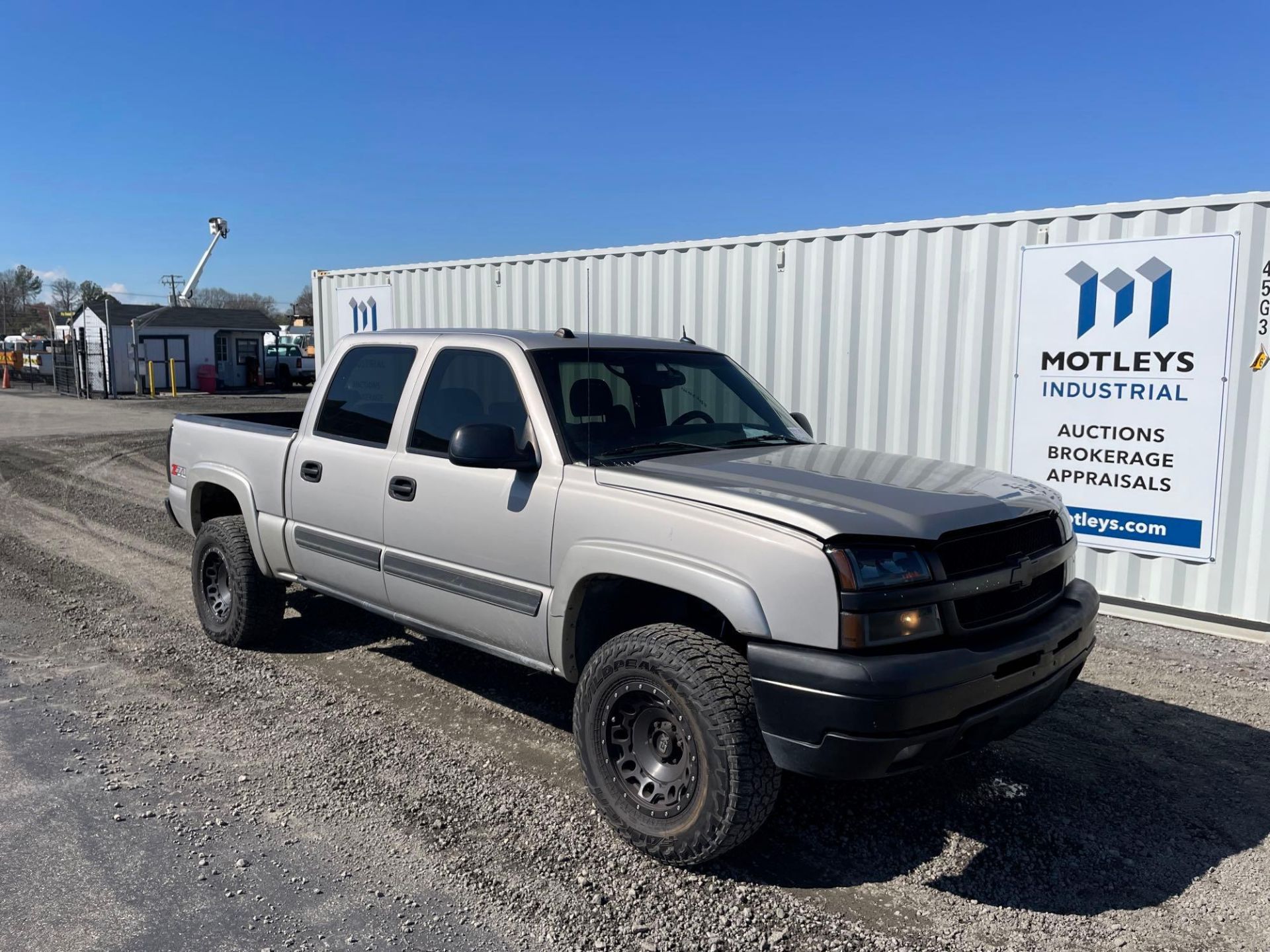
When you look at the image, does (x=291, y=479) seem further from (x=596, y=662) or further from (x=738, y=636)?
(x=738, y=636)

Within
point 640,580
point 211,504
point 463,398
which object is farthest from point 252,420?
point 640,580

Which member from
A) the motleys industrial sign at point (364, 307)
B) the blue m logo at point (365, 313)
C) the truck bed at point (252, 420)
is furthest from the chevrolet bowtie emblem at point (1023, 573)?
the blue m logo at point (365, 313)

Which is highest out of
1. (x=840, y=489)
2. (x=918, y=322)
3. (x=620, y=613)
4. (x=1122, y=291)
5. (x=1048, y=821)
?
(x=1122, y=291)

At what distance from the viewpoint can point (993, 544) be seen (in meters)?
3.47

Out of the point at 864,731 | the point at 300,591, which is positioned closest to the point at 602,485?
→ the point at 864,731

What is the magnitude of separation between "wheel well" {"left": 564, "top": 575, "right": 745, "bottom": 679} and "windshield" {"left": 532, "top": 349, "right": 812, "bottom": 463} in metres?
0.54

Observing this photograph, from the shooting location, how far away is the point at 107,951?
116 inches

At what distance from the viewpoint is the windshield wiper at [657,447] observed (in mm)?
4109

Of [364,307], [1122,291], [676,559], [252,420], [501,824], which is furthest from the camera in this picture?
[364,307]

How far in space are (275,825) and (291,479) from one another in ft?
7.05

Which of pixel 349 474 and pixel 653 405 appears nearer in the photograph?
pixel 653 405

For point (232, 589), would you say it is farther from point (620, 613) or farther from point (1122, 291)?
point (1122, 291)

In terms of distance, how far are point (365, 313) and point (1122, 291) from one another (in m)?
9.41

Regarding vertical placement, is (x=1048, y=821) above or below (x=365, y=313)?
below
